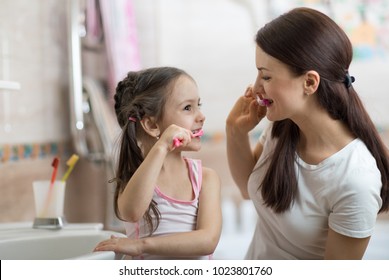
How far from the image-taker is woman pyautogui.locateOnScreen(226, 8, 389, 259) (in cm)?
90

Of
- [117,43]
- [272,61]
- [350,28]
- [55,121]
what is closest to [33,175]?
[55,121]

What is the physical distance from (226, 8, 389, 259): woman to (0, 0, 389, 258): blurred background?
0.52 m

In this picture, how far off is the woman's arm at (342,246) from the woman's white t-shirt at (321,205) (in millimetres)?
14

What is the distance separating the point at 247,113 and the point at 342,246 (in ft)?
1.03

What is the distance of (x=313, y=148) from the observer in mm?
994

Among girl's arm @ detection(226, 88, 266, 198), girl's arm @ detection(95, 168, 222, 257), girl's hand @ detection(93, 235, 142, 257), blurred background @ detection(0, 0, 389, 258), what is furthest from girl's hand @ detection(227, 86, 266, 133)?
blurred background @ detection(0, 0, 389, 258)

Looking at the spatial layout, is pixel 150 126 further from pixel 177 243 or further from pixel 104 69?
pixel 104 69

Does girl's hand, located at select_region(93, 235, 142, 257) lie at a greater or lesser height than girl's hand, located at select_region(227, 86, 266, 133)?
lesser

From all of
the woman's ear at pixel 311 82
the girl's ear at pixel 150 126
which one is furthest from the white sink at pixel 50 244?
the woman's ear at pixel 311 82

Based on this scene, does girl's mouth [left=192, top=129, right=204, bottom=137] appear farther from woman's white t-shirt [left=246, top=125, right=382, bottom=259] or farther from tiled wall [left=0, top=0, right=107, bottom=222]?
tiled wall [left=0, top=0, right=107, bottom=222]

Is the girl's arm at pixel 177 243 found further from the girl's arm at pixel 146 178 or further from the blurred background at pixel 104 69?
the blurred background at pixel 104 69

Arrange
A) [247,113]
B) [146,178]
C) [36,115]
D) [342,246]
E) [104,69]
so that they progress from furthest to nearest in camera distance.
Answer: [104,69]
[36,115]
[247,113]
[342,246]
[146,178]

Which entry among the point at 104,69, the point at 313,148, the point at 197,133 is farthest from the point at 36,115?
the point at 313,148

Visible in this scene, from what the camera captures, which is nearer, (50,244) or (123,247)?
(123,247)
